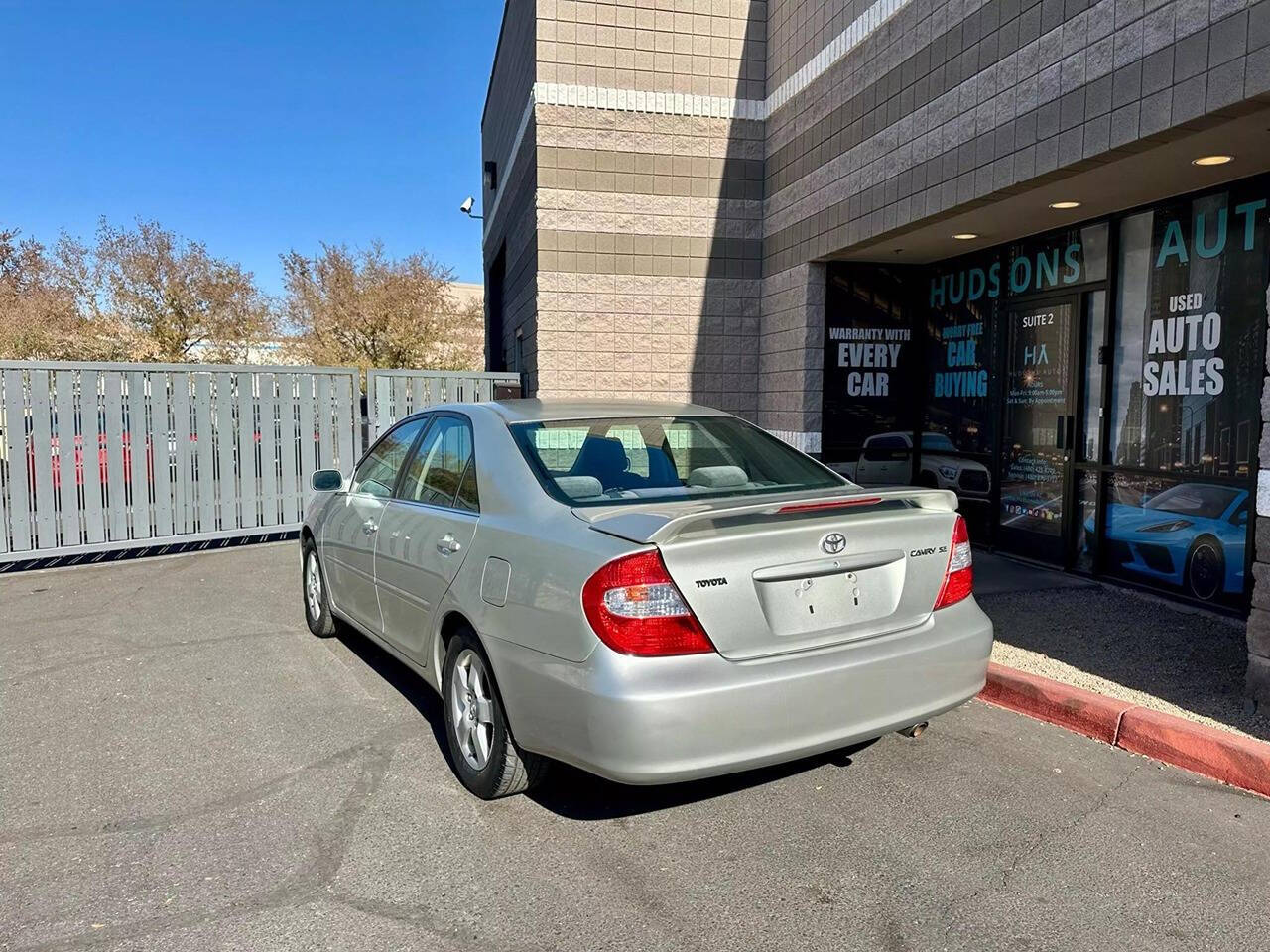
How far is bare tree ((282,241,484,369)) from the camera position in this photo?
31.8 metres

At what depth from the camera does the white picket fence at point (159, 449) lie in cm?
836

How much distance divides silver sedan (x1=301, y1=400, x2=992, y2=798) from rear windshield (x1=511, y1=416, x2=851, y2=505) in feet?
0.04

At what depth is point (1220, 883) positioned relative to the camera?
2982mm

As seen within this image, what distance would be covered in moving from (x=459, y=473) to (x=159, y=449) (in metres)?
6.40

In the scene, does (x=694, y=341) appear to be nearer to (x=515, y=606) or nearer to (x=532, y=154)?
(x=532, y=154)

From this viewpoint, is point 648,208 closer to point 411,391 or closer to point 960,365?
point 411,391

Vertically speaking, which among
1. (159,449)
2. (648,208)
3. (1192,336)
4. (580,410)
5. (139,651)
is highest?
(648,208)

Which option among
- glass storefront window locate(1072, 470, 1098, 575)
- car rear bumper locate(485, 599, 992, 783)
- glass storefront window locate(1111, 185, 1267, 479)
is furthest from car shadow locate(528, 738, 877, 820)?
glass storefront window locate(1072, 470, 1098, 575)

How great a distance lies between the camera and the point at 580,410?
14.3 ft

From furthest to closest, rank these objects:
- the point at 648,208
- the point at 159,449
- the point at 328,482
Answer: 1. the point at 648,208
2. the point at 159,449
3. the point at 328,482

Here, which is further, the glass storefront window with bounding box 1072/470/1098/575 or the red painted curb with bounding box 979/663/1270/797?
the glass storefront window with bounding box 1072/470/1098/575

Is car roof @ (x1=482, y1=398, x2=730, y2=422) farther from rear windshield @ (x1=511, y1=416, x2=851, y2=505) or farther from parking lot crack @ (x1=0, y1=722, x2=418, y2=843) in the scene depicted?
parking lot crack @ (x1=0, y1=722, x2=418, y2=843)

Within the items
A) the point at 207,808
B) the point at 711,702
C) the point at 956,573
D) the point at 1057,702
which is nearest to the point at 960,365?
the point at 1057,702

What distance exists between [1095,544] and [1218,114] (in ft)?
11.6
